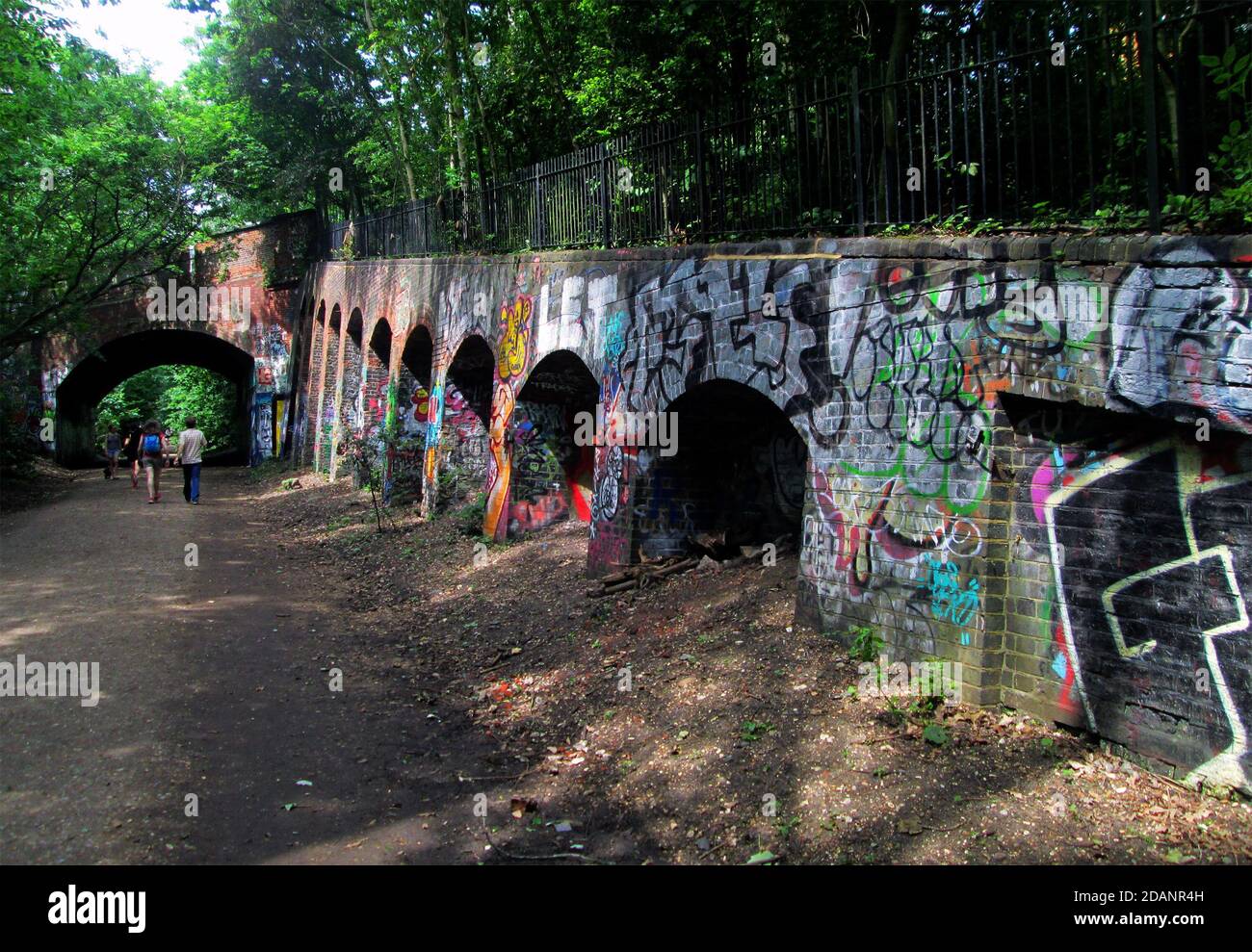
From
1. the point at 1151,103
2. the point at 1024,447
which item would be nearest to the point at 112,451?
the point at 1024,447

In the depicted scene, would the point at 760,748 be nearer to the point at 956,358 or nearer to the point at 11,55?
the point at 956,358

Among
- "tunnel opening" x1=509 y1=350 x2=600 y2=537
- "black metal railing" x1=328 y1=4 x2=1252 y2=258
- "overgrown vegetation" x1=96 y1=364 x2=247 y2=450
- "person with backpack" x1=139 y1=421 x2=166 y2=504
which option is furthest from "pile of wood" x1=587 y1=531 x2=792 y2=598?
"overgrown vegetation" x1=96 y1=364 x2=247 y2=450

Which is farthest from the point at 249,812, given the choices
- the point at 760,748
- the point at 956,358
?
the point at 956,358

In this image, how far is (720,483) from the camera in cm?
877

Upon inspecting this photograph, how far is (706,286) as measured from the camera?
749cm

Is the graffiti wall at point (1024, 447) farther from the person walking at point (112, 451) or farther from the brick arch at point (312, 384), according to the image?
the person walking at point (112, 451)

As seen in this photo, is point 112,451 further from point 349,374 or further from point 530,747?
point 530,747

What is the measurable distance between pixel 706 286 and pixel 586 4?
5.96m

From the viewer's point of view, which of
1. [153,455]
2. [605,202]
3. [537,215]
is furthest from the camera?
[153,455]

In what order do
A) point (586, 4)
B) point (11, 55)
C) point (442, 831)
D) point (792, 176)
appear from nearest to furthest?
point (442, 831) < point (792, 176) < point (586, 4) < point (11, 55)

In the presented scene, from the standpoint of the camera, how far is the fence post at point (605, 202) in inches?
383

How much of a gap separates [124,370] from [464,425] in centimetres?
2314

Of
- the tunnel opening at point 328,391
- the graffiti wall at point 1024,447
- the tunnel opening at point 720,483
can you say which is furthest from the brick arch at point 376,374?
the graffiti wall at point 1024,447

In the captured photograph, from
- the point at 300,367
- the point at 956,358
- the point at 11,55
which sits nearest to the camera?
the point at 956,358
